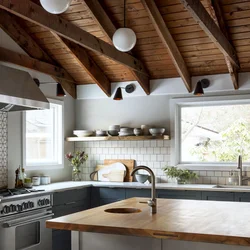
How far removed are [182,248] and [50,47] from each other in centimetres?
447

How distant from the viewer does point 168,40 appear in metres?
5.73

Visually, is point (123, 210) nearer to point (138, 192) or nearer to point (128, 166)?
point (138, 192)

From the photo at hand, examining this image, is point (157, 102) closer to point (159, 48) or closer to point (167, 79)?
point (167, 79)

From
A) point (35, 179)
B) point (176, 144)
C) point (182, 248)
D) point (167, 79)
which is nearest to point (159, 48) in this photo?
point (167, 79)

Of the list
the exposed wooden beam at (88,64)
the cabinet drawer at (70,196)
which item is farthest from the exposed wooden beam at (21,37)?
the cabinet drawer at (70,196)

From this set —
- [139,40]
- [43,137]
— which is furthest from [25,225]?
[139,40]

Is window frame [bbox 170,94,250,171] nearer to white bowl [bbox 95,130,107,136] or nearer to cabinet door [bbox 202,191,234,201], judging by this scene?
cabinet door [bbox 202,191,234,201]

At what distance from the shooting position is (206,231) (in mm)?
2752

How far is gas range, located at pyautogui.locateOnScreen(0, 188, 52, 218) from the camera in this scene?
4.85m

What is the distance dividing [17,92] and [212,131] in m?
3.24

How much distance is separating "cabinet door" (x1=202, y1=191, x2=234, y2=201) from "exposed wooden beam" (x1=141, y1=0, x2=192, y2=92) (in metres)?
1.73

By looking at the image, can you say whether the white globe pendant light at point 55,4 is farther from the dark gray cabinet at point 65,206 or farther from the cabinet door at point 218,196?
the cabinet door at point 218,196

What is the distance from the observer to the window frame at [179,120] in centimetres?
650

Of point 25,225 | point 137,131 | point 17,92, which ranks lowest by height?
point 25,225
